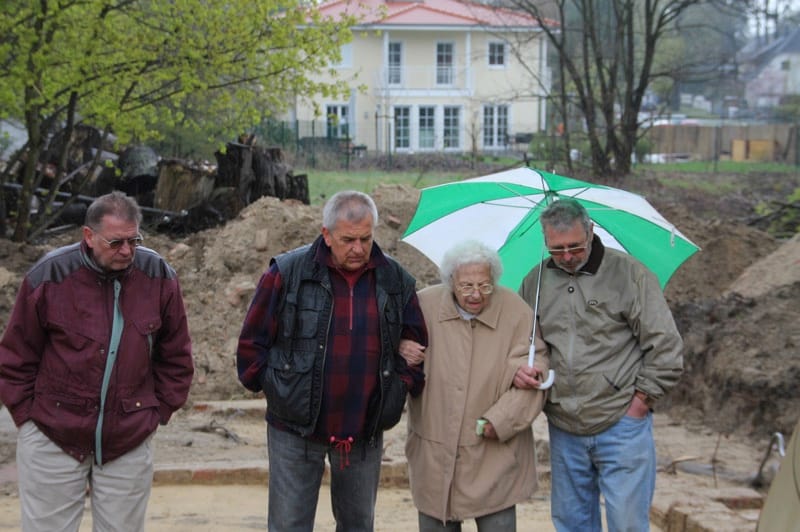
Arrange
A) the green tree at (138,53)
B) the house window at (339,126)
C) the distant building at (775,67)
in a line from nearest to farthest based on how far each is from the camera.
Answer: the green tree at (138,53) → the house window at (339,126) → the distant building at (775,67)

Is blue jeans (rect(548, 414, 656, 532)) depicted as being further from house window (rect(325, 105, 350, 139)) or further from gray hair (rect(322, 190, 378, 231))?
house window (rect(325, 105, 350, 139))

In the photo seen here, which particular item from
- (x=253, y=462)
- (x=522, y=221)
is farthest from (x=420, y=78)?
(x=522, y=221)

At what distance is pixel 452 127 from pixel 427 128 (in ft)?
3.28

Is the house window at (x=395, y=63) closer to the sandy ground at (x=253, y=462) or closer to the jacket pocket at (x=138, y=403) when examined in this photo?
the sandy ground at (x=253, y=462)

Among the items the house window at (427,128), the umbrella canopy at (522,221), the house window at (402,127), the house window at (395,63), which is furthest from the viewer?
the house window at (395,63)

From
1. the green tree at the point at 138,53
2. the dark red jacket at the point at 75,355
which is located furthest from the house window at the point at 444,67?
the dark red jacket at the point at 75,355

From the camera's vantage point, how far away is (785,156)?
3569 cm

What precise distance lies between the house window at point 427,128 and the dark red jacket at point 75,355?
121 feet

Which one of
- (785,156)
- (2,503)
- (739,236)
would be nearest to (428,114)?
(785,156)

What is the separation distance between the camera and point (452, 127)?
42031mm

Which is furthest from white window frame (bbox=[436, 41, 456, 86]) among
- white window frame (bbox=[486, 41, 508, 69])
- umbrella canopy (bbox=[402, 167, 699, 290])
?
umbrella canopy (bbox=[402, 167, 699, 290])

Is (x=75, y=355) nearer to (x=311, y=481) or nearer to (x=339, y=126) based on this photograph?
(x=311, y=481)

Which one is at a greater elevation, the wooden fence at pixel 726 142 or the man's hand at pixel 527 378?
the wooden fence at pixel 726 142

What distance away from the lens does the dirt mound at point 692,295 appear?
33.3ft
